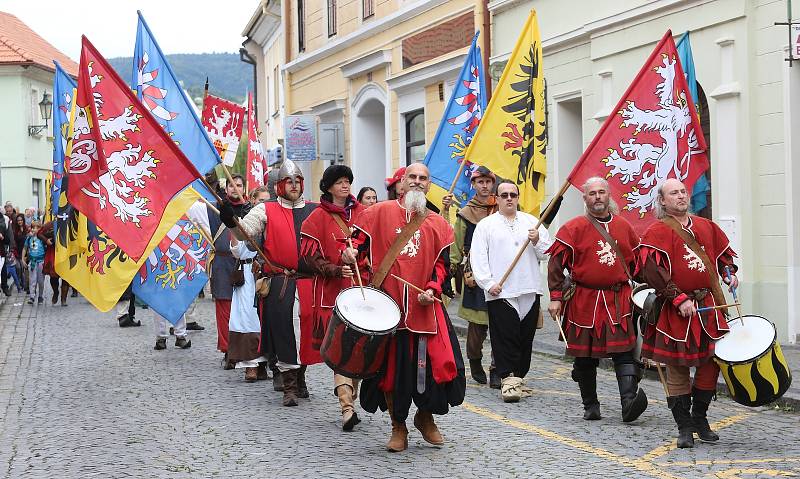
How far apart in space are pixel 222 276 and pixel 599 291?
4820 mm

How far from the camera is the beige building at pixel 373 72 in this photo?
22.1 metres

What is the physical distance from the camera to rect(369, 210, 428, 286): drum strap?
7.70 m

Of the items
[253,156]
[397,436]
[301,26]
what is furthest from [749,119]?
[301,26]

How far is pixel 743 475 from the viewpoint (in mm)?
6793

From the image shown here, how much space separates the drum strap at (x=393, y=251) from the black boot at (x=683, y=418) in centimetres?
194

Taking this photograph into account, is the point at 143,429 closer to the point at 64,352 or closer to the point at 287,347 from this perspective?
the point at 287,347

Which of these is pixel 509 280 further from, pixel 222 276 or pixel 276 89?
pixel 276 89

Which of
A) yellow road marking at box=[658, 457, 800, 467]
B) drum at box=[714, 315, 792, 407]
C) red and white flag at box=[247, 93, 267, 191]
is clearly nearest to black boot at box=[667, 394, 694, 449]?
drum at box=[714, 315, 792, 407]

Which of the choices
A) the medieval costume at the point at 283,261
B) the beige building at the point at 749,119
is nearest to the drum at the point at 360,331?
the medieval costume at the point at 283,261

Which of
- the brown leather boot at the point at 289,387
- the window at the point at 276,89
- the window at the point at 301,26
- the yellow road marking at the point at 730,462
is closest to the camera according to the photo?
the yellow road marking at the point at 730,462

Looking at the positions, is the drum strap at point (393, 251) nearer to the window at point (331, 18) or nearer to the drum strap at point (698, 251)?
the drum strap at point (698, 251)

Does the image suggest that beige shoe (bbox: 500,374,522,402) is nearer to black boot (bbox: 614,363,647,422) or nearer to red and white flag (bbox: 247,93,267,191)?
black boot (bbox: 614,363,647,422)

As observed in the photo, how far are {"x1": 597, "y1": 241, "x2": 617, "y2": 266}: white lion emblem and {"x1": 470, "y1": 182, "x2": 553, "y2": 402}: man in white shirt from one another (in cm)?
124

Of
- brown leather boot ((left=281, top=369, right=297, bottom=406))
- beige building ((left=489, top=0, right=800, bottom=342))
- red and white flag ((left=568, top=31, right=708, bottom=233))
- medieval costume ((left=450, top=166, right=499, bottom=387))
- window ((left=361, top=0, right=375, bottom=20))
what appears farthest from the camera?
window ((left=361, top=0, right=375, bottom=20))
